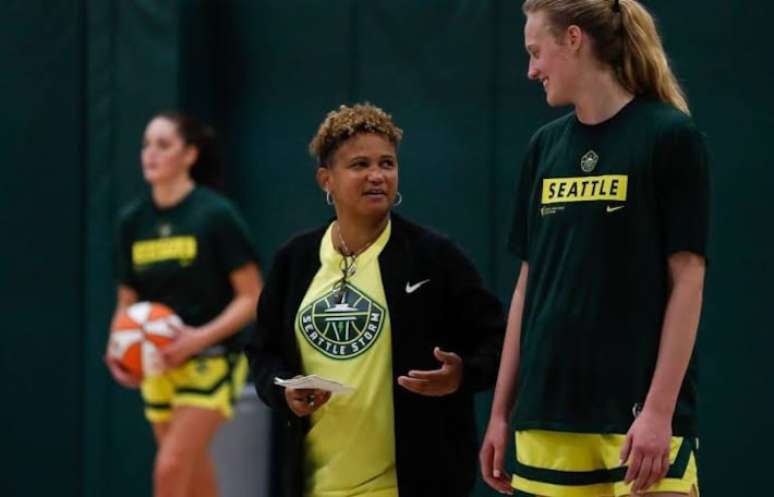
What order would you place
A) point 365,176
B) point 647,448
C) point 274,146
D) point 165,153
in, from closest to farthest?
point 647,448
point 365,176
point 165,153
point 274,146

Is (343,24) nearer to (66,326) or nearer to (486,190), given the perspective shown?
(486,190)

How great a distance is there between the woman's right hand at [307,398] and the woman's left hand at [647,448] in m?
0.94

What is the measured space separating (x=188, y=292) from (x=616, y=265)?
11.9ft

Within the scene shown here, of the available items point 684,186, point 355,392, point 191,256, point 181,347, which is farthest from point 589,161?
point 191,256

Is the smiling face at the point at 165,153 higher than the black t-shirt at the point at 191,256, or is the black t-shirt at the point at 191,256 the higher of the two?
the smiling face at the point at 165,153

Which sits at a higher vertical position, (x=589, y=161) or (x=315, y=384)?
(x=589, y=161)

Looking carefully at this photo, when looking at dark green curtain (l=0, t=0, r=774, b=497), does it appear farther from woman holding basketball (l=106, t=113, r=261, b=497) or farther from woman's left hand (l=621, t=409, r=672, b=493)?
woman's left hand (l=621, t=409, r=672, b=493)

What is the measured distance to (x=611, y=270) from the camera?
3.17 m

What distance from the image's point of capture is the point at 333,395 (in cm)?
373

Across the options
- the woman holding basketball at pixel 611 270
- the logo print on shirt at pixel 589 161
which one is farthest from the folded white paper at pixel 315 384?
the logo print on shirt at pixel 589 161

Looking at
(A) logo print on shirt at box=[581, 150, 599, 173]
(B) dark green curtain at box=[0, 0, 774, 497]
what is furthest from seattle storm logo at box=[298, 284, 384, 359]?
(B) dark green curtain at box=[0, 0, 774, 497]

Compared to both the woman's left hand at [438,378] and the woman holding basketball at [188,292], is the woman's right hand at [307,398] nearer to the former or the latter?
the woman's left hand at [438,378]

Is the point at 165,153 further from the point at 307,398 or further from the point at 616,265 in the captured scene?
the point at 616,265

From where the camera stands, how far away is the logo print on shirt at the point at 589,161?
127 inches
